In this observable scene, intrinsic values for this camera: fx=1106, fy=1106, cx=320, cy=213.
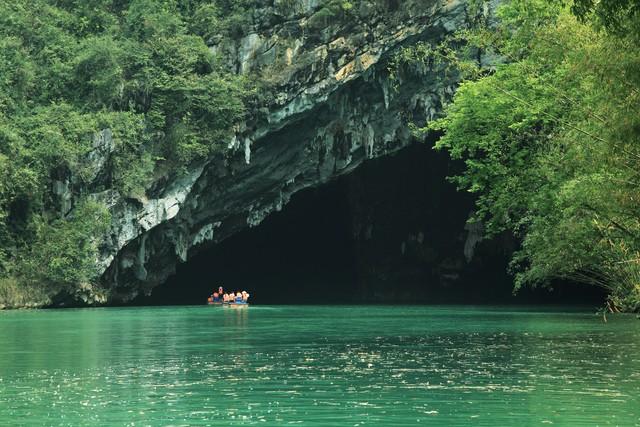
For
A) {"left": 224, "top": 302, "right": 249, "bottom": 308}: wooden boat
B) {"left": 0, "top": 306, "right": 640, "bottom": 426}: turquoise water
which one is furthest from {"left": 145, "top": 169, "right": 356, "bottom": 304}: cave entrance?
{"left": 0, "top": 306, "right": 640, "bottom": 426}: turquoise water

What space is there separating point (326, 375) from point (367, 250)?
183 feet

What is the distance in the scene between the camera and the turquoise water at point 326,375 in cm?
1522

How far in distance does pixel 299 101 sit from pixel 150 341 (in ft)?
100

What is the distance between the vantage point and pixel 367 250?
7575 centimetres

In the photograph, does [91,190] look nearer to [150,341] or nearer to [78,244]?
[78,244]

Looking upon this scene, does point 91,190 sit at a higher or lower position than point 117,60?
lower

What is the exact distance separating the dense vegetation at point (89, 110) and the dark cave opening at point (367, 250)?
12592 mm

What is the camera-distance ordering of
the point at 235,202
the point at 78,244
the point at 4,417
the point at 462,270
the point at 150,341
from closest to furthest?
the point at 4,417
the point at 150,341
the point at 78,244
the point at 235,202
the point at 462,270

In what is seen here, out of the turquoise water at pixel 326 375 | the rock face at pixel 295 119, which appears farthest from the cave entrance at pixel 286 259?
the turquoise water at pixel 326 375

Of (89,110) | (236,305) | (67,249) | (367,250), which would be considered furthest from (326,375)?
(367,250)

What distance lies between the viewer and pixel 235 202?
6159 centimetres

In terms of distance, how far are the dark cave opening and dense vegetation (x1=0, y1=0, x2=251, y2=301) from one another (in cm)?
1259

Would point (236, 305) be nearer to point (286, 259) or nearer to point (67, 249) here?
point (67, 249)

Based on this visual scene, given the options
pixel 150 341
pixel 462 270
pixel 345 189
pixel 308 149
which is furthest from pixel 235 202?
pixel 150 341
